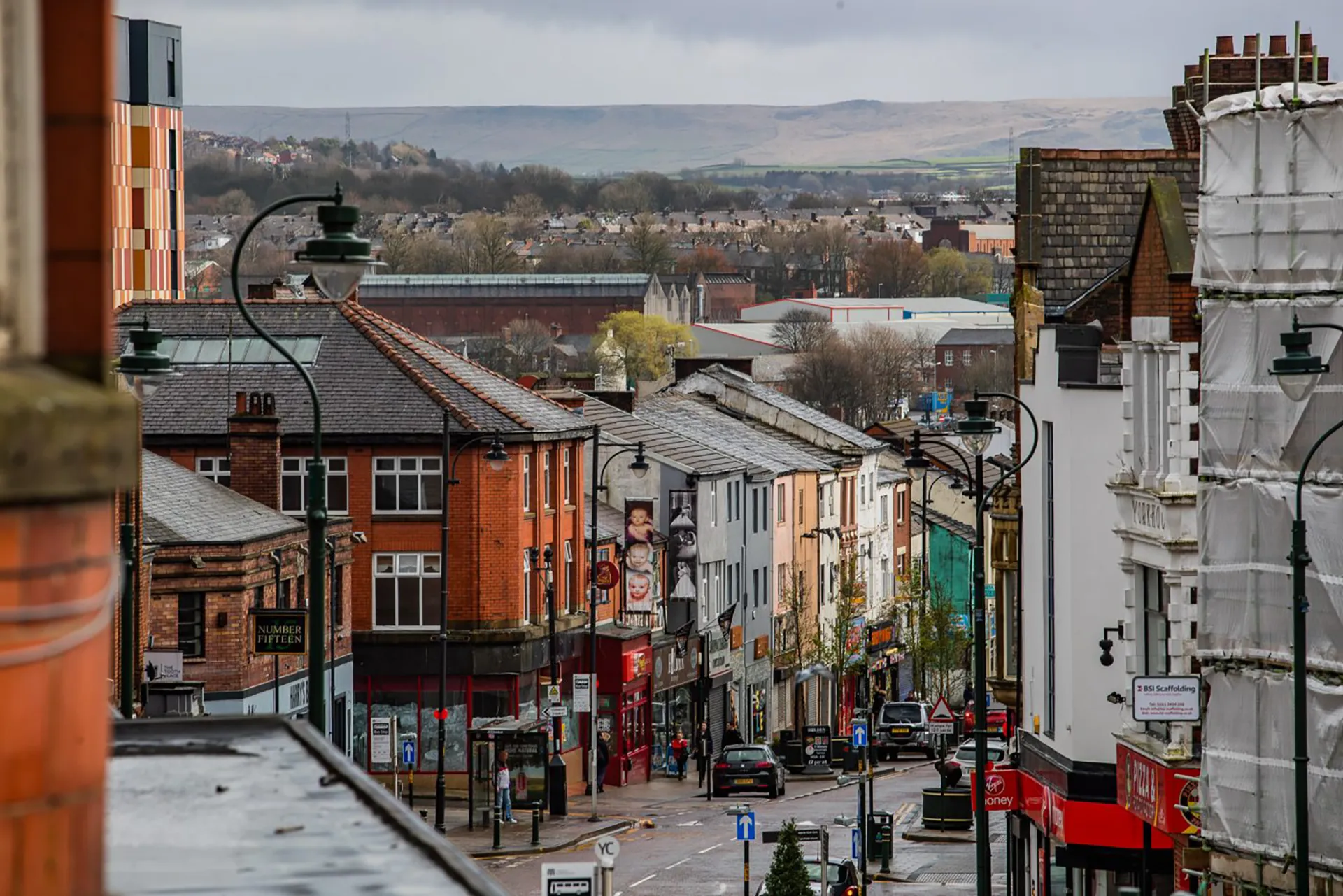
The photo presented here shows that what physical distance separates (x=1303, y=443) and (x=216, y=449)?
136 feet

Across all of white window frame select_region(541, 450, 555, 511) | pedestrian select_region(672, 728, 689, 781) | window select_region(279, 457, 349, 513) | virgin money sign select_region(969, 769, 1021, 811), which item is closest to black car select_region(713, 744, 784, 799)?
pedestrian select_region(672, 728, 689, 781)

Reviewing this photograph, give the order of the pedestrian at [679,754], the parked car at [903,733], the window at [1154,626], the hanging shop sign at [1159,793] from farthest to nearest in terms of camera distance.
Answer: the parked car at [903,733] → the pedestrian at [679,754] → the window at [1154,626] → the hanging shop sign at [1159,793]

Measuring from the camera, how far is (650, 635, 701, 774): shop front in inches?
2896

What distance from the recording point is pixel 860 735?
2050 inches

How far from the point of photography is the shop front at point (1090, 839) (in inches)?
1400

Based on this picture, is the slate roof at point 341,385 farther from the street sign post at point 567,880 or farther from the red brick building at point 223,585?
the street sign post at point 567,880

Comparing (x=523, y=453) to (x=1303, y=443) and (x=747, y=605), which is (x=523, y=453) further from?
(x=1303, y=443)

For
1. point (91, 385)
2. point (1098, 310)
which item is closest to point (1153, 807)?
point (1098, 310)

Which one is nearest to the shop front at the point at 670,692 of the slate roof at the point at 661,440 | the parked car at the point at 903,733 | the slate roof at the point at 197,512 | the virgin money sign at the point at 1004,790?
the slate roof at the point at 661,440

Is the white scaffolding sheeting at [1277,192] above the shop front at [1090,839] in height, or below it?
above

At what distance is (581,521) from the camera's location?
7000cm

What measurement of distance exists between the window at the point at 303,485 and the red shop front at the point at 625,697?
31.1ft

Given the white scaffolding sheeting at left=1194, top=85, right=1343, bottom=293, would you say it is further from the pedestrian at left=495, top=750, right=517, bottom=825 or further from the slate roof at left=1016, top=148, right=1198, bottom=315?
the pedestrian at left=495, top=750, right=517, bottom=825

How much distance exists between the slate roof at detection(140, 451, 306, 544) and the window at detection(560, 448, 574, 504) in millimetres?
11058
